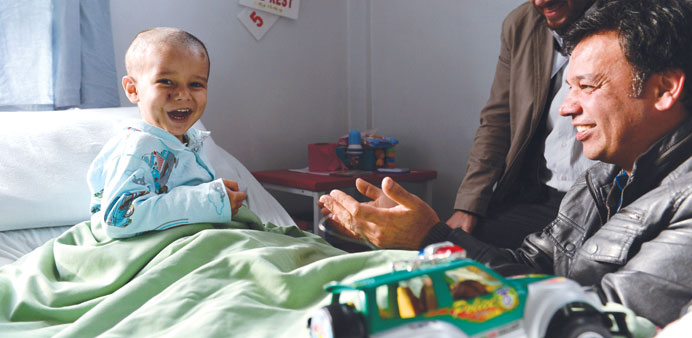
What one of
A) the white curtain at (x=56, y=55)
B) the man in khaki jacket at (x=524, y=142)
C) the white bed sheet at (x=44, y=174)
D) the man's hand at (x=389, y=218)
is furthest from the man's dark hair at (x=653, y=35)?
the white curtain at (x=56, y=55)

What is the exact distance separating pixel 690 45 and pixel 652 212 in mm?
317

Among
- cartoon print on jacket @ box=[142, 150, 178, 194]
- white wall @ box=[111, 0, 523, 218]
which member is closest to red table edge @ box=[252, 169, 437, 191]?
white wall @ box=[111, 0, 523, 218]

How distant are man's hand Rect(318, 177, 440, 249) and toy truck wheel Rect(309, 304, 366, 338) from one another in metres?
0.51

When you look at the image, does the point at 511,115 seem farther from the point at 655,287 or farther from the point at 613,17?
the point at 655,287

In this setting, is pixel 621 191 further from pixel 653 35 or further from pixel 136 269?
pixel 136 269

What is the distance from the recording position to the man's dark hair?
3.12 ft

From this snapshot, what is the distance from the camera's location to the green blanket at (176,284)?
79 centimetres

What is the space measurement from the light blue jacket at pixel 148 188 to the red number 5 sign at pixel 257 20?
Result: 1.36m

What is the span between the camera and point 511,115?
6.23 ft

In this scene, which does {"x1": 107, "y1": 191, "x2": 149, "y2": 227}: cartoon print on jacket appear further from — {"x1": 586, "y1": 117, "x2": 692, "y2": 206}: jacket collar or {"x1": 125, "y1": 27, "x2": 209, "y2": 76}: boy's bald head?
{"x1": 586, "y1": 117, "x2": 692, "y2": 206}: jacket collar

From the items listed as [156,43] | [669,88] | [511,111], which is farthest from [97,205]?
[511,111]

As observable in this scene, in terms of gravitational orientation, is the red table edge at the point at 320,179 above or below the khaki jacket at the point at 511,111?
below

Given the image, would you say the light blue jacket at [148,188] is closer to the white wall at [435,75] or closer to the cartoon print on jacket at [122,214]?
the cartoon print on jacket at [122,214]

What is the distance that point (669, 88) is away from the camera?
97cm
